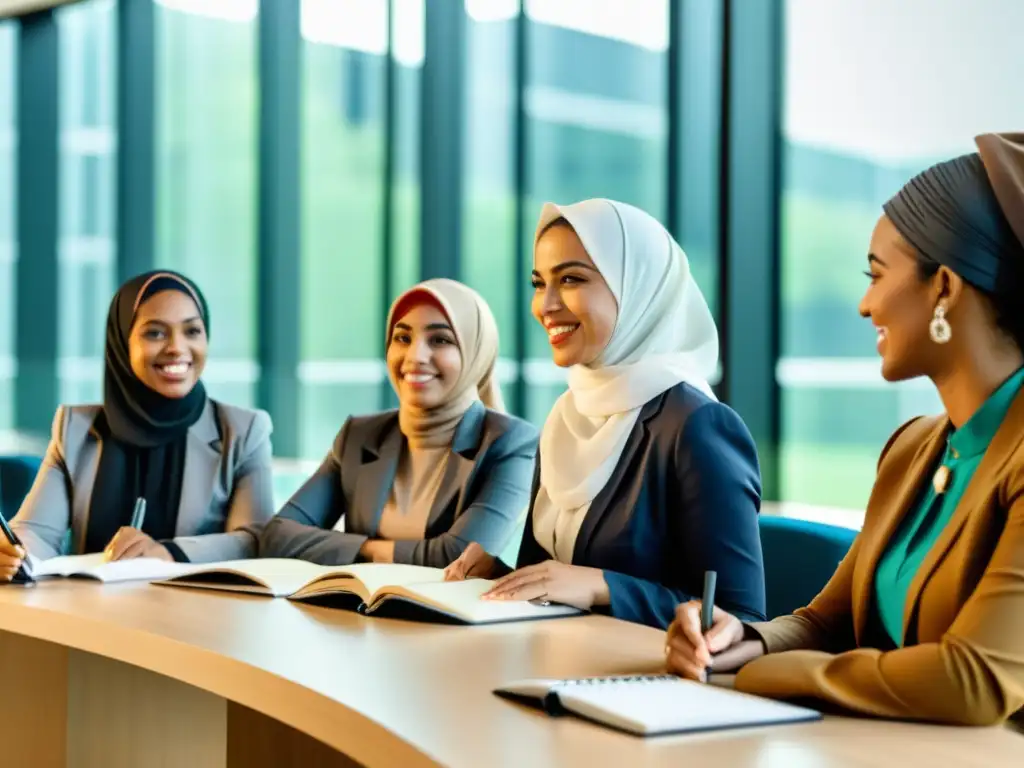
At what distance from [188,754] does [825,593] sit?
1.18 m

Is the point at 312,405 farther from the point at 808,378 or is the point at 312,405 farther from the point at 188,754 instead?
the point at 188,754

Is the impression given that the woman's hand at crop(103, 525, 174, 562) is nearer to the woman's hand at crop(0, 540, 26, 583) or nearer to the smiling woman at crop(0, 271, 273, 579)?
the woman's hand at crop(0, 540, 26, 583)

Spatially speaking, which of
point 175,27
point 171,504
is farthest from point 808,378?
point 175,27

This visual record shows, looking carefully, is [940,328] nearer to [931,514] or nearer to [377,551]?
[931,514]

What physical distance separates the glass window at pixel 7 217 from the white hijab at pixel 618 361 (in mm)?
4945

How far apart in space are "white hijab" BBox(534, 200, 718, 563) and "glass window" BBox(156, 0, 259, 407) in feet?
11.3

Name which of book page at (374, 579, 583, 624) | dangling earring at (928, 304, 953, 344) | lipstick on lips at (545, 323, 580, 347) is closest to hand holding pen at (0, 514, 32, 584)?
book page at (374, 579, 583, 624)

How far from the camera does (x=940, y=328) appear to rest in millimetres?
1505

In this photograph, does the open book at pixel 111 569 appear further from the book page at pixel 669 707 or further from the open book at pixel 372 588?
the book page at pixel 669 707

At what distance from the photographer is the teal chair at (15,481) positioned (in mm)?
3693

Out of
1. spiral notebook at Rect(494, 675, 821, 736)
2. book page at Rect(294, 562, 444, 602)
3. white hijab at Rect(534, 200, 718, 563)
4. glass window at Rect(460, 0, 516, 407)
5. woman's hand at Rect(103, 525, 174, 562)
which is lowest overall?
woman's hand at Rect(103, 525, 174, 562)

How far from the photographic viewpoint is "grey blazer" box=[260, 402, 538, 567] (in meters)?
2.74

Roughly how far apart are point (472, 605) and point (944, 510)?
726 millimetres

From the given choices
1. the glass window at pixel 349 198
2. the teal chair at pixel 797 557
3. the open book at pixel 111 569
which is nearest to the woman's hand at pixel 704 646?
the teal chair at pixel 797 557
